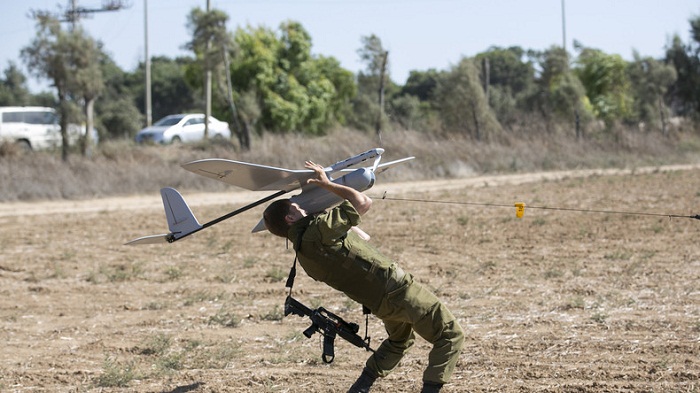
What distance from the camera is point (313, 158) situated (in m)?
25.3

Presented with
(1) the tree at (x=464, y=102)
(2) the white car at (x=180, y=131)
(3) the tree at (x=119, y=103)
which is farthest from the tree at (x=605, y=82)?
(3) the tree at (x=119, y=103)

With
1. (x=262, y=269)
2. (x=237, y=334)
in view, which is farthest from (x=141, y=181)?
(x=237, y=334)

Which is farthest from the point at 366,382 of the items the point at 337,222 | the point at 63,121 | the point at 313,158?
the point at 63,121

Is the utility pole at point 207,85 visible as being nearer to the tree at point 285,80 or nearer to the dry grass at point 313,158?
the dry grass at point 313,158

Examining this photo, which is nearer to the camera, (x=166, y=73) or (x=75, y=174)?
(x=75, y=174)

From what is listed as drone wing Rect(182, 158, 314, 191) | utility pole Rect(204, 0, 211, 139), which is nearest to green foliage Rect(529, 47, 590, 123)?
utility pole Rect(204, 0, 211, 139)

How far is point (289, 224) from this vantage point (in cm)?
564

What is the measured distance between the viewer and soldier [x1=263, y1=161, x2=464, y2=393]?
5.42 metres

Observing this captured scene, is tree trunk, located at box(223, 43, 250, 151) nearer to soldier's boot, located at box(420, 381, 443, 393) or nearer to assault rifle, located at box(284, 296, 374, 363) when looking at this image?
assault rifle, located at box(284, 296, 374, 363)

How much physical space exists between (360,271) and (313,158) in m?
19.9

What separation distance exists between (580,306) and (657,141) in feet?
96.7

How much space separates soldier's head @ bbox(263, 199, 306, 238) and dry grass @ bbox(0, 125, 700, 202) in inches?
498

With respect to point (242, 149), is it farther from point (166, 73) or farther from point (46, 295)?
point (166, 73)

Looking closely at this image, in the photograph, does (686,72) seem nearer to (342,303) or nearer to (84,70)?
(84,70)
